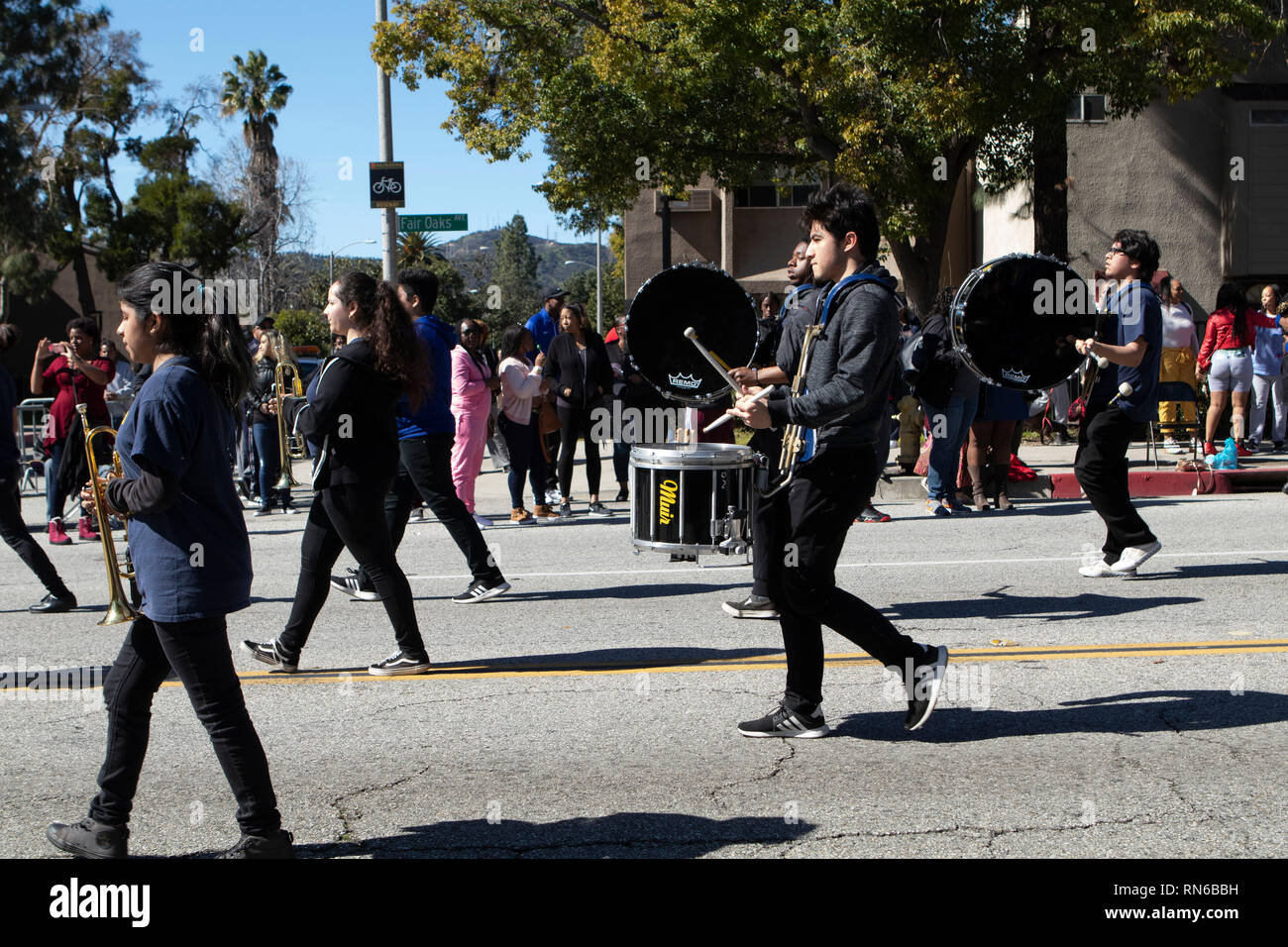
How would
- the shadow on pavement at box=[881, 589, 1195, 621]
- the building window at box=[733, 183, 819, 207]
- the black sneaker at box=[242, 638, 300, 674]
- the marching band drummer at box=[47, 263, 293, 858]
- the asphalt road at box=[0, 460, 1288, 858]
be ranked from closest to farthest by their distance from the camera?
1. the marching band drummer at box=[47, 263, 293, 858]
2. the asphalt road at box=[0, 460, 1288, 858]
3. the black sneaker at box=[242, 638, 300, 674]
4. the shadow on pavement at box=[881, 589, 1195, 621]
5. the building window at box=[733, 183, 819, 207]

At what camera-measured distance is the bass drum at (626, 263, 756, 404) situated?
7.42 metres

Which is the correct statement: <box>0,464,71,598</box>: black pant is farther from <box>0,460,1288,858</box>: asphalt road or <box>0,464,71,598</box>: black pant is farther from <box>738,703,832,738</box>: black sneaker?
<box>738,703,832,738</box>: black sneaker

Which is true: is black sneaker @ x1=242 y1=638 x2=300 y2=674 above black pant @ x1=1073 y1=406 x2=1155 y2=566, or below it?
below

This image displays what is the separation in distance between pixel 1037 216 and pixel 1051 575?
11.9 meters

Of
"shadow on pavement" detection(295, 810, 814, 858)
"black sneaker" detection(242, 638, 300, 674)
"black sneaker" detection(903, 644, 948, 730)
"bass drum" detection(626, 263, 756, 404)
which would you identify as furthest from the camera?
"bass drum" detection(626, 263, 756, 404)

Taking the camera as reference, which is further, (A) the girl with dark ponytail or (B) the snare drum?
(B) the snare drum

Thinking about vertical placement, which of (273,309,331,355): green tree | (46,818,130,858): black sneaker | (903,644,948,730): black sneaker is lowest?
(46,818,130,858): black sneaker

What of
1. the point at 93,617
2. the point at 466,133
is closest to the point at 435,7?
the point at 466,133

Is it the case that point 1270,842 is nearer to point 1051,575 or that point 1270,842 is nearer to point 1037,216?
point 1051,575

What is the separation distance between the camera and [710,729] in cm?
529

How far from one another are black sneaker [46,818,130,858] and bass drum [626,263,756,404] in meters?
4.31

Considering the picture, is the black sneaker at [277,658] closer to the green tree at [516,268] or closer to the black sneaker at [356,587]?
the black sneaker at [356,587]

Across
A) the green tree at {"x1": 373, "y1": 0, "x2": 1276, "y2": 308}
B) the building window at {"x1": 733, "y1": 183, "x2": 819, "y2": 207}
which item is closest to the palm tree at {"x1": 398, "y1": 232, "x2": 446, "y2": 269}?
the building window at {"x1": 733, "y1": 183, "x2": 819, "y2": 207}

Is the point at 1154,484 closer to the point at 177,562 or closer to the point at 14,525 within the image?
the point at 14,525
